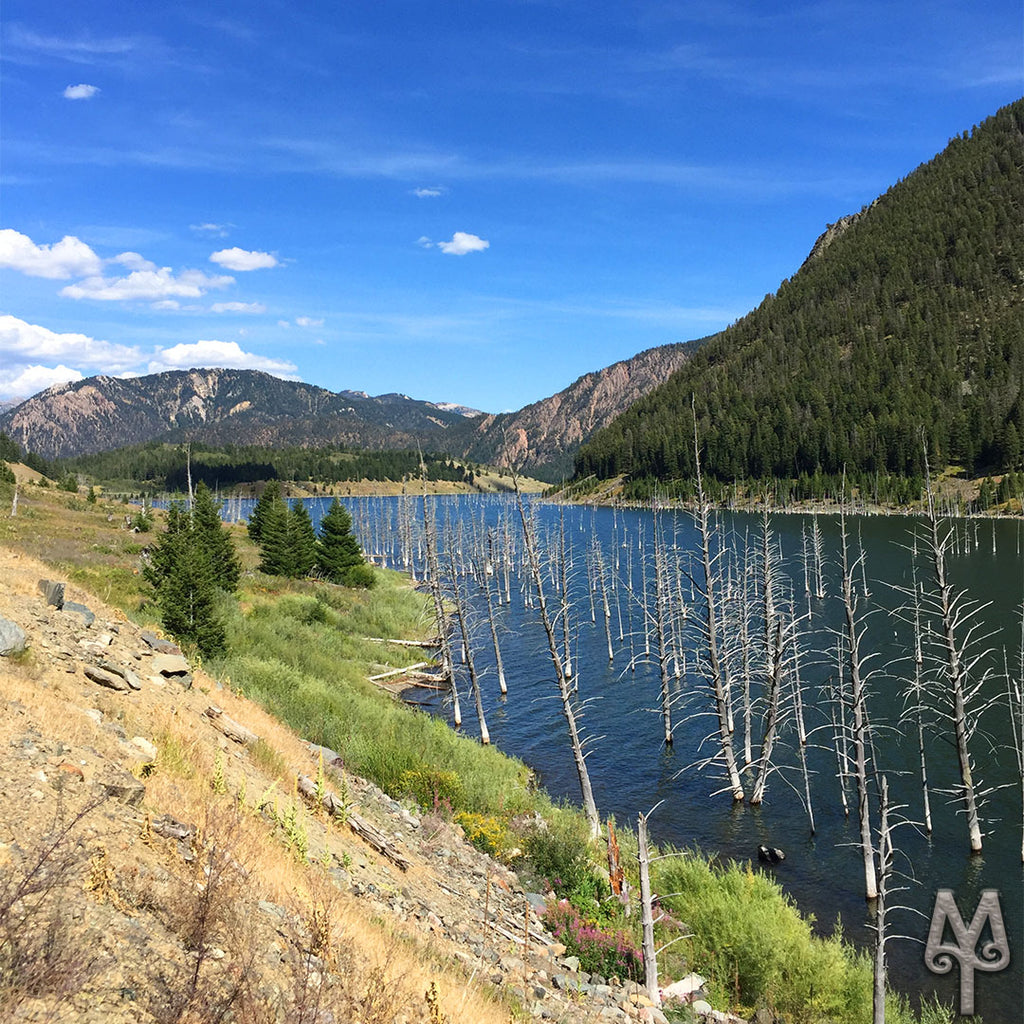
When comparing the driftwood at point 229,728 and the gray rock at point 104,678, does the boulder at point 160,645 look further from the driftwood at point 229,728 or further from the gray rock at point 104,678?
the gray rock at point 104,678

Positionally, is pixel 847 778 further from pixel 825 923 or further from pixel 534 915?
pixel 534 915

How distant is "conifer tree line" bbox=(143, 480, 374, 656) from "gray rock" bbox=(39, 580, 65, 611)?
22.8 ft

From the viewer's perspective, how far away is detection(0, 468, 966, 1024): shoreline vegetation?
52.9 ft

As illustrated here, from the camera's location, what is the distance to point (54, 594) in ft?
56.9

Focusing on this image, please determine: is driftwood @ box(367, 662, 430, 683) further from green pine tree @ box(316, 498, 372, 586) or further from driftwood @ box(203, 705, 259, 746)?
driftwood @ box(203, 705, 259, 746)

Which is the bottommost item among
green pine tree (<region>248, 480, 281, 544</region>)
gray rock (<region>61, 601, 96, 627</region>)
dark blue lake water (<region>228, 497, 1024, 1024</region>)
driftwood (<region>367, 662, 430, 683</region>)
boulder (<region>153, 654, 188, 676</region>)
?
dark blue lake water (<region>228, 497, 1024, 1024</region>)

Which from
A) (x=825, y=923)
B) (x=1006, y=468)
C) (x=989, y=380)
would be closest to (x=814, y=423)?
(x=989, y=380)

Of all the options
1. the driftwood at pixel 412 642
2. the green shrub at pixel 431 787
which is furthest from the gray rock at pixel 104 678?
the driftwood at pixel 412 642

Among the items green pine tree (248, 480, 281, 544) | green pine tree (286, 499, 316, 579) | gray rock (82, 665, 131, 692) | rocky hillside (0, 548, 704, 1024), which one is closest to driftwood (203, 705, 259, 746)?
rocky hillside (0, 548, 704, 1024)

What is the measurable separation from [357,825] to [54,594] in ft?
32.2

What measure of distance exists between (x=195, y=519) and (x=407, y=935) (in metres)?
37.9

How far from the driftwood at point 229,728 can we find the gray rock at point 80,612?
4172 mm

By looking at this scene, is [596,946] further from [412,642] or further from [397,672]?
[412,642]

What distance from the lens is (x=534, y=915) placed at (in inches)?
612
